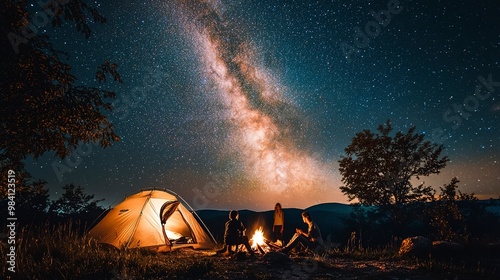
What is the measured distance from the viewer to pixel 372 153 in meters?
21.1

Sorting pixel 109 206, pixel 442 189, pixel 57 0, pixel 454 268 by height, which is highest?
pixel 57 0

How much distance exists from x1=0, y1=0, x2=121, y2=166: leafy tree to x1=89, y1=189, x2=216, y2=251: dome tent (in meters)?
3.39

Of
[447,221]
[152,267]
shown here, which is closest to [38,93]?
[152,267]

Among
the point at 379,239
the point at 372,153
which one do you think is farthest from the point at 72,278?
the point at 379,239

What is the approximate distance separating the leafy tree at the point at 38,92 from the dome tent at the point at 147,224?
339 cm

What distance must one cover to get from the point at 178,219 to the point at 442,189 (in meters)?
15.5

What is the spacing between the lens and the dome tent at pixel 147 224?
9586mm

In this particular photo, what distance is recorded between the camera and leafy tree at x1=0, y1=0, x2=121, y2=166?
21.3 feet

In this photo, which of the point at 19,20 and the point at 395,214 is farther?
the point at 395,214

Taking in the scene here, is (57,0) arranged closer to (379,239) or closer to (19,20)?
(19,20)

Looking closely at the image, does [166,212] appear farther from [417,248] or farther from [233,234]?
[417,248]

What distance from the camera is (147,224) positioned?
9992 millimetres

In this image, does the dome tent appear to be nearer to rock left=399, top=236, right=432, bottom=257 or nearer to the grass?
the grass

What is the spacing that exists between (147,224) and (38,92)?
562 centimetres
